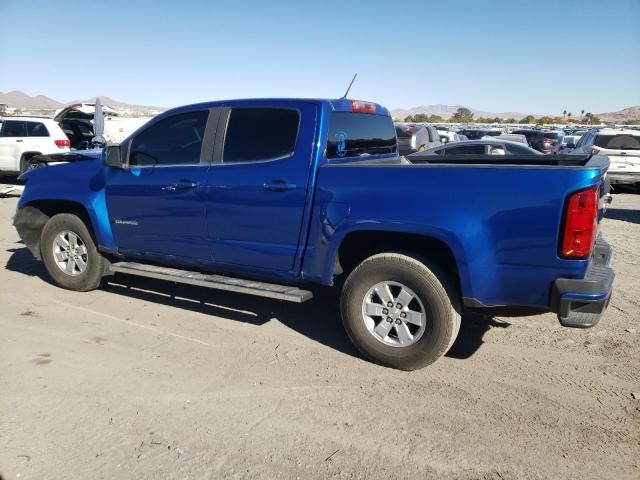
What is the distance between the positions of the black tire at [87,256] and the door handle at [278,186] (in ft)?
7.62

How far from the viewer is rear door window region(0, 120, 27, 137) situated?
1409cm

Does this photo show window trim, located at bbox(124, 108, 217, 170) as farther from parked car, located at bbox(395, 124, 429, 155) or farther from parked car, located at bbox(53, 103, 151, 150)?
parked car, located at bbox(53, 103, 151, 150)

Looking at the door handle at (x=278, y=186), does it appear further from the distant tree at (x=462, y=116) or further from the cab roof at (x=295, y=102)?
the distant tree at (x=462, y=116)

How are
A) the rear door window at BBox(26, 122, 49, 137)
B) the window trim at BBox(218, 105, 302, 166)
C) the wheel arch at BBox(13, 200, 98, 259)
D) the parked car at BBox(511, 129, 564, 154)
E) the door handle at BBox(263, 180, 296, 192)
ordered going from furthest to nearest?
the parked car at BBox(511, 129, 564, 154), the rear door window at BBox(26, 122, 49, 137), the wheel arch at BBox(13, 200, 98, 259), the window trim at BBox(218, 105, 302, 166), the door handle at BBox(263, 180, 296, 192)

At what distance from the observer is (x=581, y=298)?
3.22 metres

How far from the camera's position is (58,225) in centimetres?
555

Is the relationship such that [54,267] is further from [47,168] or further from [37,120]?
[37,120]

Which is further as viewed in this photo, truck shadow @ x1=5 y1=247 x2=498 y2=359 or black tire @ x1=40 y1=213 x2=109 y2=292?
black tire @ x1=40 y1=213 x2=109 y2=292

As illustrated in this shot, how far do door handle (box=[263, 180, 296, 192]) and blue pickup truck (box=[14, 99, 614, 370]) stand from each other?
0.06 feet

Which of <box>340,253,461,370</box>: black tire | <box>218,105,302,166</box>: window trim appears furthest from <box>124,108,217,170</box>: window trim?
<box>340,253,461,370</box>: black tire

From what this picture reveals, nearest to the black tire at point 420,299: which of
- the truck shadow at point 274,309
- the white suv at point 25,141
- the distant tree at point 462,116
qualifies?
the truck shadow at point 274,309

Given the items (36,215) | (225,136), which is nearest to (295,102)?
(225,136)

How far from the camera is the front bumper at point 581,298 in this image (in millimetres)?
3223

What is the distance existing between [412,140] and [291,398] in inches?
528
